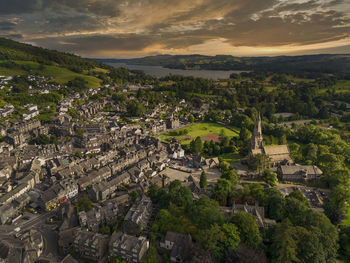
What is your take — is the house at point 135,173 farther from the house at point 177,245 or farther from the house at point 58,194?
the house at point 177,245

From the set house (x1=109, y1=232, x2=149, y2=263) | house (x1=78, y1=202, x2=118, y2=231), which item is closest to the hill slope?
house (x1=78, y1=202, x2=118, y2=231)

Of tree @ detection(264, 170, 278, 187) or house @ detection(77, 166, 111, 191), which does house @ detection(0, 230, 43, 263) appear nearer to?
house @ detection(77, 166, 111, 191)

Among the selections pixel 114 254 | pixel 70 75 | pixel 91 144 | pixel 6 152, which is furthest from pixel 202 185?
pixel 70 75

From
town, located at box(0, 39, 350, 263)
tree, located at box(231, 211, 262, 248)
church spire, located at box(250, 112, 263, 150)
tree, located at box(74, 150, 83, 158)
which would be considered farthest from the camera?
tree, located at box(74, 150, 83, 158)

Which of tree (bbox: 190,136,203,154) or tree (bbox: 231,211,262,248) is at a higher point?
tree (bbox: 231,211,262,248)

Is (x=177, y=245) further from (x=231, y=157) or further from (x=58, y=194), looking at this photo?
(x=231, y=157)

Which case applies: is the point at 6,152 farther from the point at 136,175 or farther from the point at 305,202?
the point at 305,202

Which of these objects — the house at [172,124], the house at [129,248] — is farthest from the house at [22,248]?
the house at [172,124]
